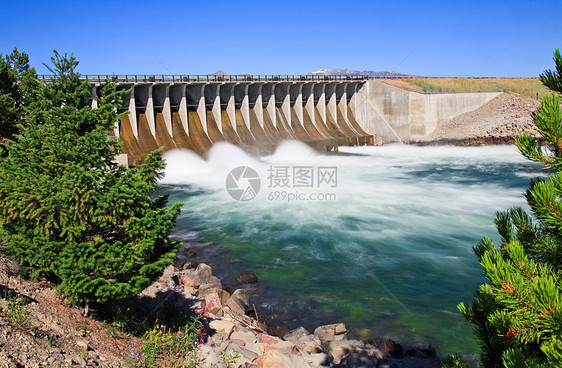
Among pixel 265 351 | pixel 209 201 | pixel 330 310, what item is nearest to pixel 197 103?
pixel 209 201

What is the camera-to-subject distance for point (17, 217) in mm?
8078

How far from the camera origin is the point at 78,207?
300 inches

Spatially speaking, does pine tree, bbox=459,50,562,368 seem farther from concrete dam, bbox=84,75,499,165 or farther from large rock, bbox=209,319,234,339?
concrete dam, bbox=84,75,499,165

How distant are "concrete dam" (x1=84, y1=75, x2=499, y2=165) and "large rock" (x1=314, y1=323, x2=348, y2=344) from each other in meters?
25.0

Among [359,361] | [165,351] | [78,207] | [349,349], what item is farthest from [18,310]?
[349,349]

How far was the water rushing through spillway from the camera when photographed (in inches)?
507

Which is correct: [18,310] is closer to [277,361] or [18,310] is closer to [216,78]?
[277,361]

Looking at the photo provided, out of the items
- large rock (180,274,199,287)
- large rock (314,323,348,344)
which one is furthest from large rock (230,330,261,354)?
large rock (180,274,199,287)

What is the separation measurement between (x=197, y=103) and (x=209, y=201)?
16588mm

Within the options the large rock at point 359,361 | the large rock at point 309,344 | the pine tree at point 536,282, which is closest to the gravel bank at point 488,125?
the large rock at point 309,344

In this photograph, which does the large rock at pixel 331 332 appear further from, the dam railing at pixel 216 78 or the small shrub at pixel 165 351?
the dam railing at pixel 216 78

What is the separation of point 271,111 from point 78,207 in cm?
3829

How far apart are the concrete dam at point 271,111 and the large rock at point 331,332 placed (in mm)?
25025

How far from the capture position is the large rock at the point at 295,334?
432 inches
